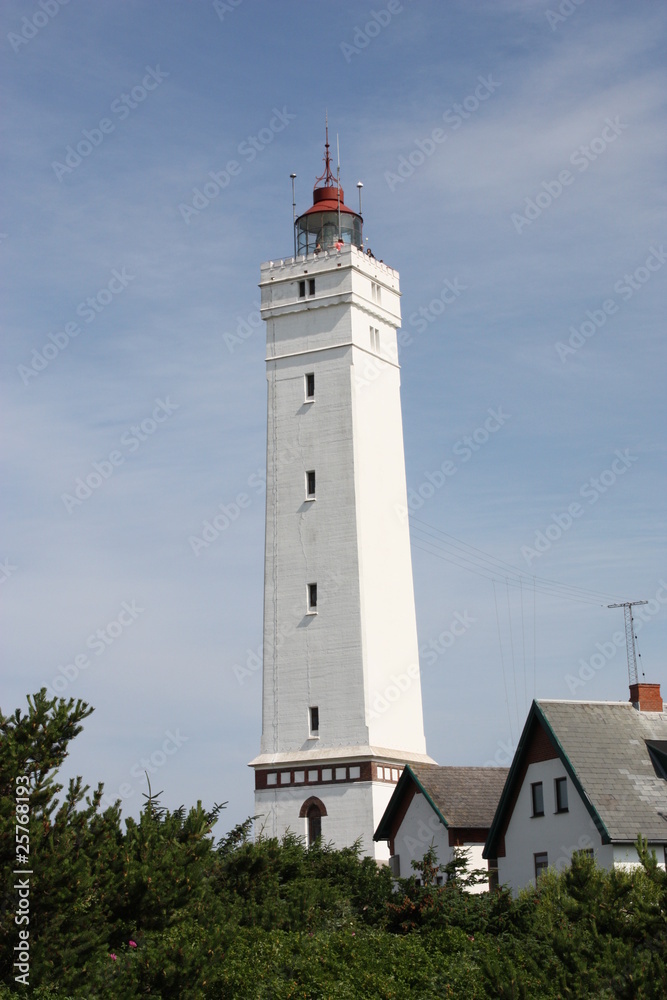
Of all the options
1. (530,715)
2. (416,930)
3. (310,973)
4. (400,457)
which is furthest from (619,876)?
(400,457)

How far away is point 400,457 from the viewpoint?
50.7 metres

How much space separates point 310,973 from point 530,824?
11.9m

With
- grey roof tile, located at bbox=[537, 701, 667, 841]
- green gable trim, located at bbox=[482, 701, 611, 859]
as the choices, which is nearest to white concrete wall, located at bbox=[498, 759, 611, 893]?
green gable trim, located at bbox=[482, 701, 611, 859]

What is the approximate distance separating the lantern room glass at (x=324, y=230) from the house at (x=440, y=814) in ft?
69.6

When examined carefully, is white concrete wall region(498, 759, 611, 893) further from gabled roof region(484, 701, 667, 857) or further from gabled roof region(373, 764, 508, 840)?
gabled roof region(373, 764, 508, 840)

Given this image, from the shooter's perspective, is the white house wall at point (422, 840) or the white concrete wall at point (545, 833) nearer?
the white concrete wall at point (545, 833)

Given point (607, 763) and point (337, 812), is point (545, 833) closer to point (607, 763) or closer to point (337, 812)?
point (607, 763)

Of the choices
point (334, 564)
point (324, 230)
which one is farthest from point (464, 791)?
point (324, 230)

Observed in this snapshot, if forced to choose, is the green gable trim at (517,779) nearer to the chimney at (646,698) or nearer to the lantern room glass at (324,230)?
the chimney at (646,698)

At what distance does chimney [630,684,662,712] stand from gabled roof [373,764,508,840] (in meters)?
6.68

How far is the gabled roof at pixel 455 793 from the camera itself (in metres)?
39.1

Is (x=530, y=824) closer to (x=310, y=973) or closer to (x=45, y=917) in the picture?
(x=310, y=973)

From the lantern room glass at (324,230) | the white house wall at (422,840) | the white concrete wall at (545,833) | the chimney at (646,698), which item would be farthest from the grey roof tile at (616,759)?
the lantern room glass at (324,230)

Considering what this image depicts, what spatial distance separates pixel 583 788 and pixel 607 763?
51.2 inches
